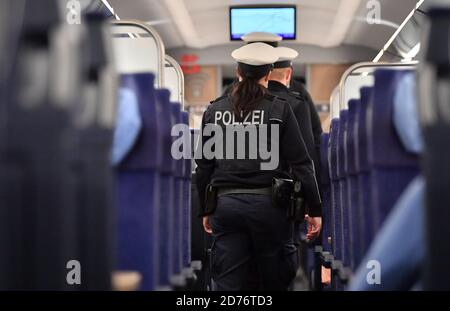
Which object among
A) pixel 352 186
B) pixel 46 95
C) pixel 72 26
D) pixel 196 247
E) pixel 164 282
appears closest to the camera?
pixel 46 95

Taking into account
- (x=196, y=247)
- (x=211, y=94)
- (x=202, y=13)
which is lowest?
(x=196, y=247)

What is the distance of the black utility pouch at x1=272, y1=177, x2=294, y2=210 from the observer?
2152 millimetres

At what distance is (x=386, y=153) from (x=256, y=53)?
2.02 feet

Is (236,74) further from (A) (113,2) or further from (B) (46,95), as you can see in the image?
(B) (46,95)

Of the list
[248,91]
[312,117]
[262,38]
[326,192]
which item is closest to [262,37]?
[262,38]

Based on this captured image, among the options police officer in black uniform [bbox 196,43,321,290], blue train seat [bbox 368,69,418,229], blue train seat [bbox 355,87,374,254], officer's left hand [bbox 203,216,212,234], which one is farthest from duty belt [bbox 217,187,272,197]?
blue train seat [bbox 368,69,418,229]

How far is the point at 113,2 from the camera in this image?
6.51ft

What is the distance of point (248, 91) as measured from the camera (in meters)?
2.21

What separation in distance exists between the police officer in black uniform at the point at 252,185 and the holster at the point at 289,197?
25 millimetres

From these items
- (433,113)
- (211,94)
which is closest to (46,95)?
(211,94)

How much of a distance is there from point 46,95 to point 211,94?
0.81m

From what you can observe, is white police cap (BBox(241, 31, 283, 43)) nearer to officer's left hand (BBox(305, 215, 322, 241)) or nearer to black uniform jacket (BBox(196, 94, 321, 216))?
black uniform jacket (BBox(196, 94, 321, 216))

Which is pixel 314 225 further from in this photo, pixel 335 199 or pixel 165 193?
pixel 165 193

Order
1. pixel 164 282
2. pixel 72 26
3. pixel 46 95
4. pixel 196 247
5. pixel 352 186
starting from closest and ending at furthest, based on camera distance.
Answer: pixel 46 95, pixel 72 26, pixel 164 282, pixel 352 186, pixel 196 247
